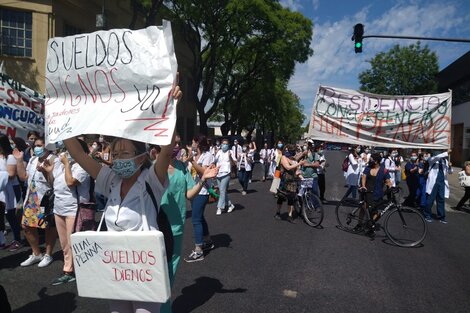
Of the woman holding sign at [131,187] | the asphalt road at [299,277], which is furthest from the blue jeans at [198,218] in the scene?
the woman holding sign at [131,187]

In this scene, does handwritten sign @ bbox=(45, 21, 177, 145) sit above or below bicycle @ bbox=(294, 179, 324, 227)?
above

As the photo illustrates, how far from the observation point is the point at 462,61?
34094 millimetres

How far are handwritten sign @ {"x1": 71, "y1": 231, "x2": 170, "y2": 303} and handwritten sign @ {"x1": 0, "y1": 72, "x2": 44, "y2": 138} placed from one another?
4431mm

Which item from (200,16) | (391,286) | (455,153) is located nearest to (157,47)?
(391,286)

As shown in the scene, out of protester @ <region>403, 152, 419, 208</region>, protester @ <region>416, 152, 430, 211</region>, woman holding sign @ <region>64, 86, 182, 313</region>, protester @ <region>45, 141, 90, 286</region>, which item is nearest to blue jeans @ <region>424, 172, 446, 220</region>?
protester @ <region>416, 152, 430, 211</region>

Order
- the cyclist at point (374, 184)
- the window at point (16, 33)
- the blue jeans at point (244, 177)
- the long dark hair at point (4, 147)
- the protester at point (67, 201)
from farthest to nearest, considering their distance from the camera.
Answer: the window at point (16, 33), the blue jeans at point (244, 177), the cyclist at point (374, 184), the long dark hair at point (4, 147), the protester at point (67, 201)

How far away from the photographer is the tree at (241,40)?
2134cm

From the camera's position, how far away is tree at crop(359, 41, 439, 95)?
3634 centimetres

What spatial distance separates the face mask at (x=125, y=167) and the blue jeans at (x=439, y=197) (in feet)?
29.5

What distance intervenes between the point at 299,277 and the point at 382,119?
4.02 meters

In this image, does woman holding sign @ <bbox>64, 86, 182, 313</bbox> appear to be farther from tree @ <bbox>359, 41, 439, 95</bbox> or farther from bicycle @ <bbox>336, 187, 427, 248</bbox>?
tree @ <bbox>359, 41, 439, 95</bbox>

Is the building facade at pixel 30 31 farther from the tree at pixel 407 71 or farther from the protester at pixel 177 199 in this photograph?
the tree at pixel 407 71

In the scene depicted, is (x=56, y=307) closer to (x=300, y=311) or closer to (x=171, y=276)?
(x=171, y=276)

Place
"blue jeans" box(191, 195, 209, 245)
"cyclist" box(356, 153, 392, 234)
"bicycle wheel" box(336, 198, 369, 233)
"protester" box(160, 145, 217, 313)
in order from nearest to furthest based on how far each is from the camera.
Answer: "protester" box(160, 145, 217, 313)
"blue jeans" box(191, 195, 209, 245)
"cyclist" box(356, 153, 392, 234)
"bicycle wheel" box(336, 198, 369, 233)
